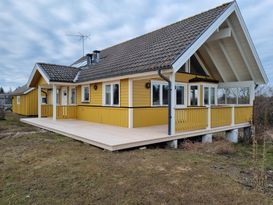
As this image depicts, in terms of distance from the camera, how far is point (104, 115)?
1152 centimetres

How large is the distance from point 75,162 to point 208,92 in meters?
8.58

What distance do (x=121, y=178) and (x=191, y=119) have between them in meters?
5.01

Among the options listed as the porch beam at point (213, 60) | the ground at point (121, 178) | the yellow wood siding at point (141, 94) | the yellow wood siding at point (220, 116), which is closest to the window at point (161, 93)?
the yellow wood siding at point (141, 94)

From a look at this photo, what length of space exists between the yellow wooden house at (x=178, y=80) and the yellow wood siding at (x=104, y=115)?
49mm

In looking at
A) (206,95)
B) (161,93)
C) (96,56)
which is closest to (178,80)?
(161,93)

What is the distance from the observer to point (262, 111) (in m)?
13.8

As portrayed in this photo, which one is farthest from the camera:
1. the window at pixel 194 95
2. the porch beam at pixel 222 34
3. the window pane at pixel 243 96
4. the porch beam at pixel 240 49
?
the window pane at pixel 243 96

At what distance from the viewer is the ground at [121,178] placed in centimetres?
350

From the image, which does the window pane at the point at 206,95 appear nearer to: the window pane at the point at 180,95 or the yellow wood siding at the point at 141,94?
the window pane at the point at 180,95

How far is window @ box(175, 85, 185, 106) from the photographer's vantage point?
11.8 metres

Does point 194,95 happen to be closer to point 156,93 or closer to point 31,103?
point 156,93

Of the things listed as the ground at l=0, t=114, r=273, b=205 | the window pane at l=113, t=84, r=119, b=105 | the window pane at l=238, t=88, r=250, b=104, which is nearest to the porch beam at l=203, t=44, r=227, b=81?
the window pane at l=238, t=88, r=250, b=104

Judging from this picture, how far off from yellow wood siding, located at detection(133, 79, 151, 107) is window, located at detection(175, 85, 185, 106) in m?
1.95

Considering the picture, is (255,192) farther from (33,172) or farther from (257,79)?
(257,79)
